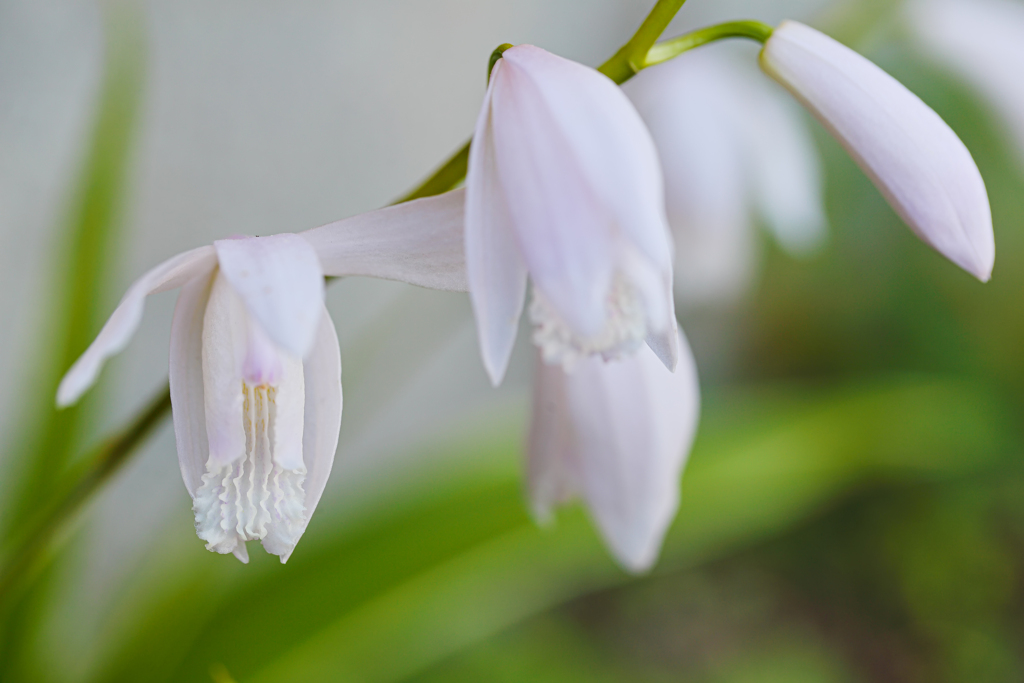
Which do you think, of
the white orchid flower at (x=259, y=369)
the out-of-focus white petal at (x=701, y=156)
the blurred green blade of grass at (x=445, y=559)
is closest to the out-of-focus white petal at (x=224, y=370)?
the white orchid flower at (x=259, y=369)

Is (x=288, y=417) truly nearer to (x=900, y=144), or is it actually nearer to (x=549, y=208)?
(x=549, y=208)

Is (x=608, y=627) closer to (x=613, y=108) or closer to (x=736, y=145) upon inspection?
(x=736, y=145)

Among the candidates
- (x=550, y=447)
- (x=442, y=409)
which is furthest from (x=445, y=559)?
(x=442, y=409)

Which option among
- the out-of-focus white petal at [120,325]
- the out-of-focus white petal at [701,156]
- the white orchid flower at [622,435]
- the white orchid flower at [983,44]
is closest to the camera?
the out-of-focus white petal at [120,325]

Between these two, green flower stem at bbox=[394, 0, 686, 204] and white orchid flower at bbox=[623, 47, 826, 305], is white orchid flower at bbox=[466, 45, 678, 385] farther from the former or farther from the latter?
white orchid flower at bbox=[623, 47, 826, 305]

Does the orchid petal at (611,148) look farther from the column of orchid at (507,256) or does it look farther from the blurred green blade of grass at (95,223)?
the blurred green blade of grass at (95,223)

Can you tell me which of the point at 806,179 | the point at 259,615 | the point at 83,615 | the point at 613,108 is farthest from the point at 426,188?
the point at 83,615
